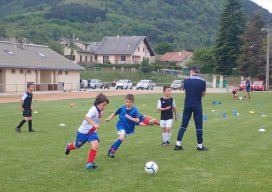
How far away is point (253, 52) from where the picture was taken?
8262 cm

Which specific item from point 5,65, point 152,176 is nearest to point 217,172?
point 152,176

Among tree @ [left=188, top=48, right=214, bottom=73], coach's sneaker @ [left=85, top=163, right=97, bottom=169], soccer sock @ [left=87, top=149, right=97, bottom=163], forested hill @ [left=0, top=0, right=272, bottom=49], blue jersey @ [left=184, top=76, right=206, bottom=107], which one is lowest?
coach's sneaker @ [left=85, top=163, right=97, bottom=169]

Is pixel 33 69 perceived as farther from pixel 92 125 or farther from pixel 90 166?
pixel 90 166

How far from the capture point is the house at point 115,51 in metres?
112

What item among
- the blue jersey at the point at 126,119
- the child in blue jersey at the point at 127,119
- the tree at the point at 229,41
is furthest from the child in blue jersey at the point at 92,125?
the tree at the point at 229,41

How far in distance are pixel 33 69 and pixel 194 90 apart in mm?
47690

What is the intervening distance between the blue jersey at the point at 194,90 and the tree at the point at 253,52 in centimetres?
7091

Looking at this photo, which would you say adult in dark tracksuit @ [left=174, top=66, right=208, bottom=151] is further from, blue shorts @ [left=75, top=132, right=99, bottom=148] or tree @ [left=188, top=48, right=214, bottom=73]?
tree @ [left=188, top=48, right=214, bottom=73]

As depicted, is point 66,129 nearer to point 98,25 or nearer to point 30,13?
point 98,25

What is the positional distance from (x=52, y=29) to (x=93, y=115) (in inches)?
6114

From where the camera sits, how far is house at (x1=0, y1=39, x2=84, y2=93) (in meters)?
52.8

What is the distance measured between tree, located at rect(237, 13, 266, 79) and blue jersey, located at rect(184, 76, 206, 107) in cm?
7091

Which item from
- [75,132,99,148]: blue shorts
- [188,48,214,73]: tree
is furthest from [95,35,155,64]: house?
[75,132,99,148]: blue shorts

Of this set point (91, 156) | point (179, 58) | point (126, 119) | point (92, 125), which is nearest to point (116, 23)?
point (179, 58)
